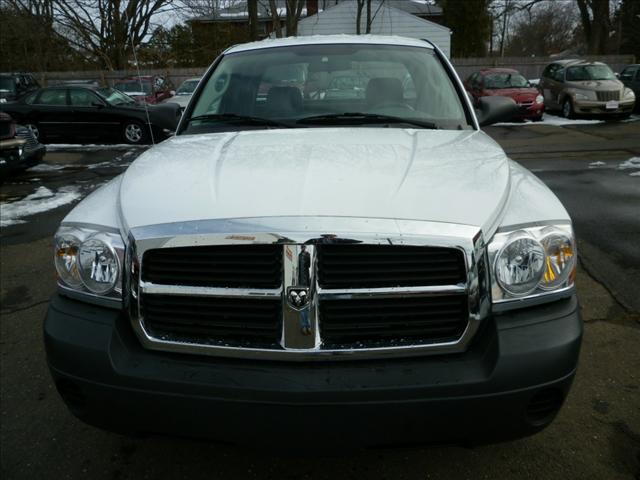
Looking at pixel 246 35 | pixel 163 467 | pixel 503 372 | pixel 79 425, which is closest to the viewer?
pixel 503 372

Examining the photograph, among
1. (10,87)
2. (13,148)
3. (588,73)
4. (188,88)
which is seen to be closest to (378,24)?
(188,88)

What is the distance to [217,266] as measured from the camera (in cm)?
189

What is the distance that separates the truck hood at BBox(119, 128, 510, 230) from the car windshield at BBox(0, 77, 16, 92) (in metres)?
19.7

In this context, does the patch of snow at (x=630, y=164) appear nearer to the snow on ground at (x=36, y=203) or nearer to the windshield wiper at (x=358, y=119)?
the windshield wiper at (x=358, y=119)

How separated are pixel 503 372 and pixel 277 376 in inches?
29.2

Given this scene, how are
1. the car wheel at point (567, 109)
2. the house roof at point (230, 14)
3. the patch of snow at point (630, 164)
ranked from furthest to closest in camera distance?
the house roof at point (230, 14) < the car wheel at point (567, 109) < the patch of snow at point (630, 164)

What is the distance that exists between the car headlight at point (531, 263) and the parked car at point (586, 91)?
16.1m

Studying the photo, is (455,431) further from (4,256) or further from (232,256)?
(4,256)

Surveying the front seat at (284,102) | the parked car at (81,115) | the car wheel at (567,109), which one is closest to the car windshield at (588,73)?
the car wheel at (567,109)

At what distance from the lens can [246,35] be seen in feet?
107

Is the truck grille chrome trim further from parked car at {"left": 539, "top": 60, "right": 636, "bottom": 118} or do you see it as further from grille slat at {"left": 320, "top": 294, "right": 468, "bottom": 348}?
parked car at {"left": 539, "top": 60, "right": 636, "bottom": 118}

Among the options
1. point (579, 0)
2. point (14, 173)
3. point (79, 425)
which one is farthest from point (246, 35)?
point (79, 425)

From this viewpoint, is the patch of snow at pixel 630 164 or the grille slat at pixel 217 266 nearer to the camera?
the grille slat at pixel 217 266

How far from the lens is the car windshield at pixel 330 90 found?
3164 millimetres
